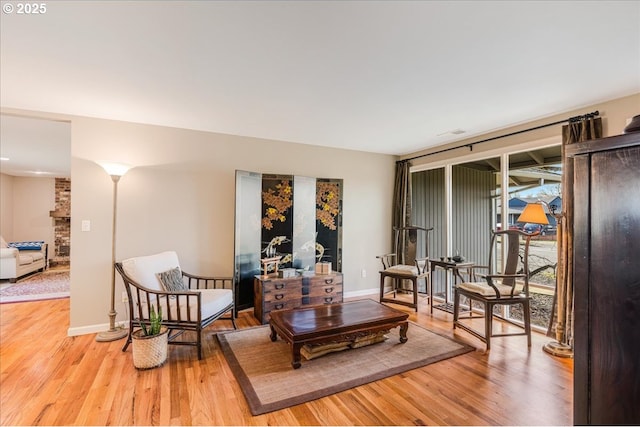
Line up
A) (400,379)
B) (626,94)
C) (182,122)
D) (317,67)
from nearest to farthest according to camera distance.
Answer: (317,67)
(400,379)
(626,94)
(182,122)

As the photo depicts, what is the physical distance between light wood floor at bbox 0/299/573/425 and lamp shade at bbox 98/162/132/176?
183 centimetres

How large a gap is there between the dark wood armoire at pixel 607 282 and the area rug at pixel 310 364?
6.09 feet

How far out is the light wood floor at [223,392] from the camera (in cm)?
193

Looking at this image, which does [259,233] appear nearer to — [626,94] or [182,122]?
[182,122]

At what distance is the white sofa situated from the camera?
5.54m

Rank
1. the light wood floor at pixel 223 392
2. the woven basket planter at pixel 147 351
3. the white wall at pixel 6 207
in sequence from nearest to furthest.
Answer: the light wood floor at pixel 223 392, the woven basket planter at pixel 147 351, the white wall at pixel 6 207

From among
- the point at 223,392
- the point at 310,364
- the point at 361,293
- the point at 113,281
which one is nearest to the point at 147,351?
the point at 223,392

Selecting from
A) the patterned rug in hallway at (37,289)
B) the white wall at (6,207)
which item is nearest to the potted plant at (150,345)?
the patterned rug in hallway at (37,289)

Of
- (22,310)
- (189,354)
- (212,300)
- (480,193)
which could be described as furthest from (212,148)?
(480,193)

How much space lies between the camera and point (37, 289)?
513 cm

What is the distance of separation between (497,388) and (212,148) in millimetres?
4011

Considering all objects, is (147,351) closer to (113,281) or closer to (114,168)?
(113,281)

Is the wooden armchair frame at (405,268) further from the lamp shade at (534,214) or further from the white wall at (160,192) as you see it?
the lamp shade at (534,214)

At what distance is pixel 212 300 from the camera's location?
3.02 meters
